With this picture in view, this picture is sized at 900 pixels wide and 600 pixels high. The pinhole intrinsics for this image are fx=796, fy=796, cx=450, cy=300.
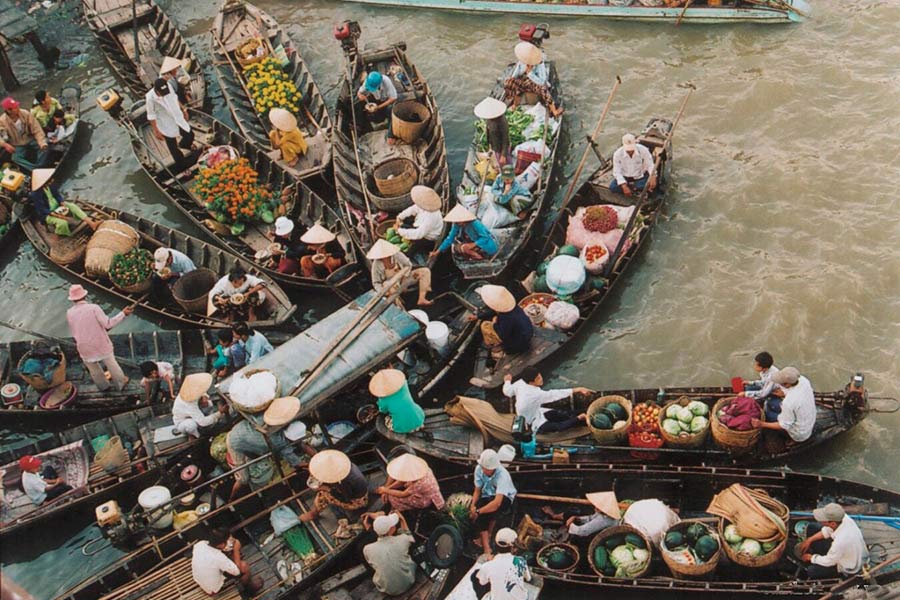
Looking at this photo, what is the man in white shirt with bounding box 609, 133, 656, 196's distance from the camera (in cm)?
1435

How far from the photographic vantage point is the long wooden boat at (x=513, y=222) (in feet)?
45.0

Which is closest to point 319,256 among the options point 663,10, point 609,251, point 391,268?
point 391,268

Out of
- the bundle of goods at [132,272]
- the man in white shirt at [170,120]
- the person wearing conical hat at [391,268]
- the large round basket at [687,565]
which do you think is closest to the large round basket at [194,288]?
the bundle of goods at [132,272]

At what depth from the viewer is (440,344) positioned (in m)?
12.5

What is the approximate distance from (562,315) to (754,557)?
4.68m

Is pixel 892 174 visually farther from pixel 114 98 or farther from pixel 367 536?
pixel 114 98

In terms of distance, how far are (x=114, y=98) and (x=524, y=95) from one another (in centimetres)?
861

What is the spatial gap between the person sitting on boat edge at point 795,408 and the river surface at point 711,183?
145cm

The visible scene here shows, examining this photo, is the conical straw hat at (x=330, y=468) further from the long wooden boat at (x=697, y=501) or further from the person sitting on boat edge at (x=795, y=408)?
the person sitting on boat edge at (x=795, y=408)

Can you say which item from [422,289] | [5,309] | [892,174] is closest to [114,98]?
[5,309]

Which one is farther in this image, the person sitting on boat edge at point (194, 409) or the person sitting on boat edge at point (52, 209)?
the person sitting on boat edge at point (52, 209)

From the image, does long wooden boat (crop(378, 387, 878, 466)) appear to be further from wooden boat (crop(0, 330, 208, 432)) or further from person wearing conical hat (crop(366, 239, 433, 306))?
wooden boat (crop(0, 330, 208, 432))

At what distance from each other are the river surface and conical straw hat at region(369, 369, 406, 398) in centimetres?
340

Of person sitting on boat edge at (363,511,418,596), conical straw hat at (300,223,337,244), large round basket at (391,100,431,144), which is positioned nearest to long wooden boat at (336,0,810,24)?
large round basket at (391,100,431,144)
